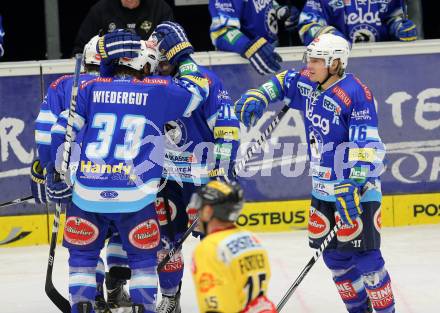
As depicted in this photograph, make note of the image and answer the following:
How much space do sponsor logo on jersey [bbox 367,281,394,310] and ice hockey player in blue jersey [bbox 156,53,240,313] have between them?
106cm

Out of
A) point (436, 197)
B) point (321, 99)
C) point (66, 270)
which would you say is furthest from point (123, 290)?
point (436, 197)

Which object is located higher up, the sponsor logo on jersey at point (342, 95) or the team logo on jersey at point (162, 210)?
the sponsor logo on jersey at point (342, 95)

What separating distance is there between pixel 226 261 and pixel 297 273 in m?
3.04

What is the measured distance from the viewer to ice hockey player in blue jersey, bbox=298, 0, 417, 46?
8.41 meters

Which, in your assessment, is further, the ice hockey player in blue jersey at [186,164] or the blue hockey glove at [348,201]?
the ice hockey player in blue jersey at [186,164]

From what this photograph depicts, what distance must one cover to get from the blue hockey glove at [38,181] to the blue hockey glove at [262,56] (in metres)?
2.22

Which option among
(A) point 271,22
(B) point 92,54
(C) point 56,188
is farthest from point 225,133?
(A) point 271,22

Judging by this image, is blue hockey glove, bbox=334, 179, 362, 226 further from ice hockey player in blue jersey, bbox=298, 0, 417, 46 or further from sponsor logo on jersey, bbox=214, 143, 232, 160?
ice hockey player in blue jersey, bbox=298, 0, 417, 46

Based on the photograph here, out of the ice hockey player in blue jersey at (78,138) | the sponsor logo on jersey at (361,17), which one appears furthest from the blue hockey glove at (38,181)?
the sponsor logo on jersey at (361,17)

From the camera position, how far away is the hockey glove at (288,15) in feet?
28.1

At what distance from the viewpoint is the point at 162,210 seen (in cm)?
629

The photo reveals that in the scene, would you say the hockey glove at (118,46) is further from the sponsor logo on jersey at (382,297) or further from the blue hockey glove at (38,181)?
the sponsor logo on jersey at (382,297)

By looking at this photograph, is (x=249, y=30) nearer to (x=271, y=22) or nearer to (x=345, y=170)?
(x=271, y=22)

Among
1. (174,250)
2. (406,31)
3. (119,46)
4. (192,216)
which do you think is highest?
(119,46)
